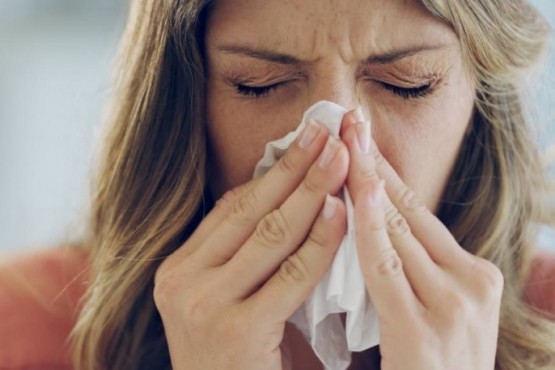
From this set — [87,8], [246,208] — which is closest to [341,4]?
[246,208]

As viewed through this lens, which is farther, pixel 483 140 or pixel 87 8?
pixel 87 8

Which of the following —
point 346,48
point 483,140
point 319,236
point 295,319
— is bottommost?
point 295,319

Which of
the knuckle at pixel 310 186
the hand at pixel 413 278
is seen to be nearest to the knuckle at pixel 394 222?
the hand at pixel 413 278

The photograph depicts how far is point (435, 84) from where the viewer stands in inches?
51.8

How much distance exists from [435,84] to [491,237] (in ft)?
1.20

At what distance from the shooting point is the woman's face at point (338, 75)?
1244 millimetres

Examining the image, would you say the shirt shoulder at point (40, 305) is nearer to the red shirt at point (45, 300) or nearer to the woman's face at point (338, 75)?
the red shirt at point (45, 300)

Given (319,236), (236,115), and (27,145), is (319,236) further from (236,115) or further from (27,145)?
(27,145)

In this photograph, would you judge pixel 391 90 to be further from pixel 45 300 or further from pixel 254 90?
pixel 45 300

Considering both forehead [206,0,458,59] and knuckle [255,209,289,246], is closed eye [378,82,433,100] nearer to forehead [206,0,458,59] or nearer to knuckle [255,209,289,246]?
forehead [206,0,458,59]

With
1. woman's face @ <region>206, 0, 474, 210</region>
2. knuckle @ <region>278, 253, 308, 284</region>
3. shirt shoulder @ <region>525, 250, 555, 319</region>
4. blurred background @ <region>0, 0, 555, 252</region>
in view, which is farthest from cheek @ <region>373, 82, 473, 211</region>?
blurred background @ <region>0, 0, 555, 252</region>

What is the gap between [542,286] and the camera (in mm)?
1643

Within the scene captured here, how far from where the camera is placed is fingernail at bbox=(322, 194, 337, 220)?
3.90ft

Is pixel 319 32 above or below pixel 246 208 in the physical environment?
above
